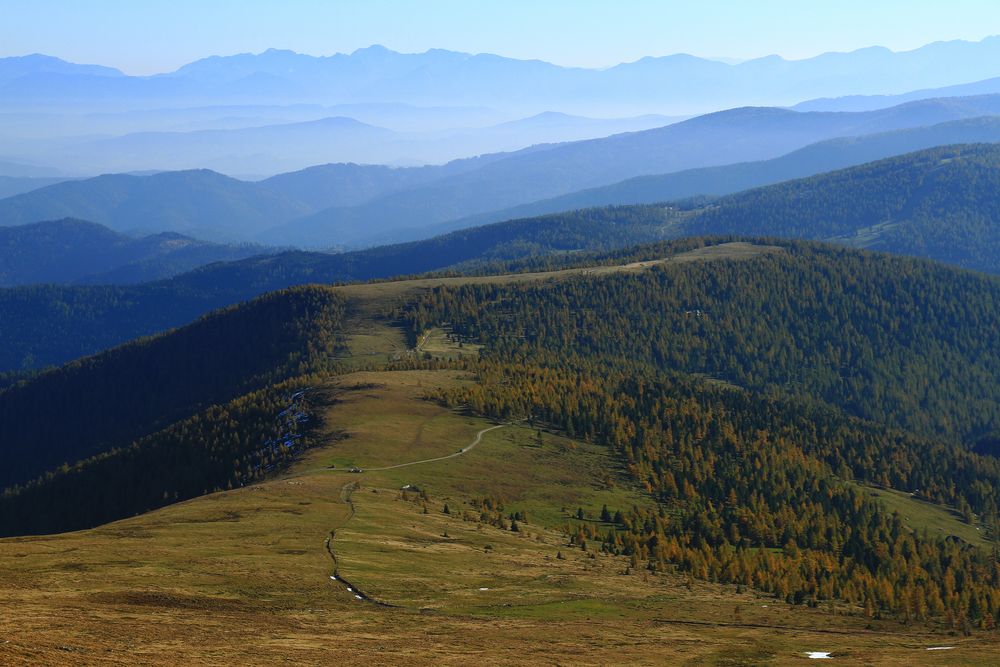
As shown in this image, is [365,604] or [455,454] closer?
[365,604]

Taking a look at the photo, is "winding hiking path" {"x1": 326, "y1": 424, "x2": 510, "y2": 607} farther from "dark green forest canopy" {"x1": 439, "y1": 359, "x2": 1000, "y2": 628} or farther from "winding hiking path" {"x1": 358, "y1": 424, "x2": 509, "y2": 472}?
"dark green forest canopy" {"x1": 439, "y1": 359, "x2": 1000, "y2": 628}

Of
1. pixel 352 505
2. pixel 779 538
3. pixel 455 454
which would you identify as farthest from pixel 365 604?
pixel 779 538

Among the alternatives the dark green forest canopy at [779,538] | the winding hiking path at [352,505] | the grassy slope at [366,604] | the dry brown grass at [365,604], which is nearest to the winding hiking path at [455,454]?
the winding hiking path at [352,505]

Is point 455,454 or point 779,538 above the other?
point 455,454

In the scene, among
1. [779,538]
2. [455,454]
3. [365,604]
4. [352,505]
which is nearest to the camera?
[365,604]

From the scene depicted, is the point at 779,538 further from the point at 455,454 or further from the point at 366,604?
the point at 366,604

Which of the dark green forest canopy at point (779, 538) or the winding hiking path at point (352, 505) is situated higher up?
the winding hiking path at point (352, 505)

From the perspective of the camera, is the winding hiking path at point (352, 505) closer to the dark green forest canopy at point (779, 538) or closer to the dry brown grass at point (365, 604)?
the dry brown grass at point (365, 604)

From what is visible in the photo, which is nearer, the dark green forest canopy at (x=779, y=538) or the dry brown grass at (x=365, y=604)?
the dry brown grass at (x=365, y=604)
